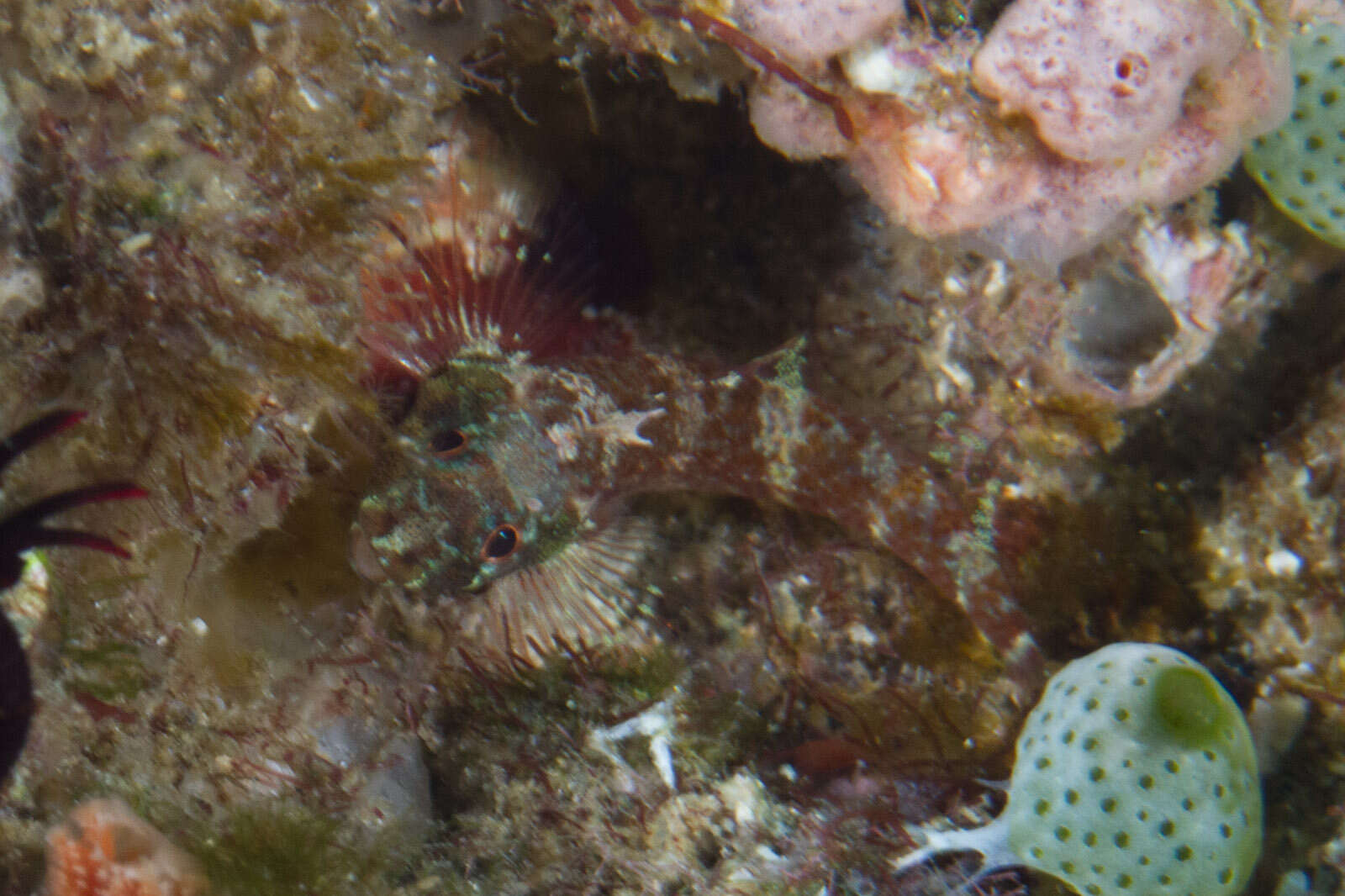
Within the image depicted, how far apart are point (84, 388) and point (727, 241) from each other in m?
3.01

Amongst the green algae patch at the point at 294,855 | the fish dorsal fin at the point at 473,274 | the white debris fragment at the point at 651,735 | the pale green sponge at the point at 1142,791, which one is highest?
the fish dorsal fin at the point at 473,274

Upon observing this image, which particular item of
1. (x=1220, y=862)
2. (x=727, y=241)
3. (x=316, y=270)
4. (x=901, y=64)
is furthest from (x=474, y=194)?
(x=1220, y=862)

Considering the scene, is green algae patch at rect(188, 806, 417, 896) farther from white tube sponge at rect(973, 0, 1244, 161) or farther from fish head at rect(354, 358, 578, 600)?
white tube sponge at rect(973, 0, 1244, 161)

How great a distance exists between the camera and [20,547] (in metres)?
2.39

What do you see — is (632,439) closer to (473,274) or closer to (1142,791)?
(473,274)

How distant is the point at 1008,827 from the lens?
284 centimetres

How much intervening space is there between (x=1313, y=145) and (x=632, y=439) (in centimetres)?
297

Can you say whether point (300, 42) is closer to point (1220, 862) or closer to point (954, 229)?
point (954, 229)

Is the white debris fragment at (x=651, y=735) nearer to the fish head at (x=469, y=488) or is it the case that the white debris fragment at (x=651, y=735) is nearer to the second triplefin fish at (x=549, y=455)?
the second triplefin fish at (x=549, y=455)

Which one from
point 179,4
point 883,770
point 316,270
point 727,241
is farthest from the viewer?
point 727,241

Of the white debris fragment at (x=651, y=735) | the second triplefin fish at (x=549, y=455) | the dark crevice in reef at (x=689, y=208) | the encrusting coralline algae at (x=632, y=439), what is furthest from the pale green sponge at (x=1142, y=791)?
the dark crevice in reef at (x=689, y=208)

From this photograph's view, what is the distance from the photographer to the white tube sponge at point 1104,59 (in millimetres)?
2568

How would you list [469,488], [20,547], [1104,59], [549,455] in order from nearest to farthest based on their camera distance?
[20,547] → [1104,59] → [469,488] → [549,455]

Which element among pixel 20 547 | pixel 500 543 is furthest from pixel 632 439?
pixel 20 547
